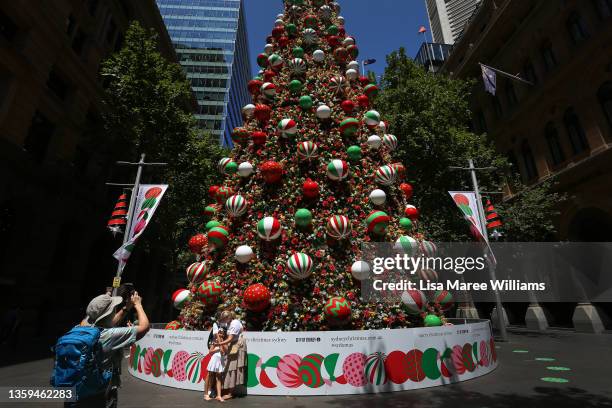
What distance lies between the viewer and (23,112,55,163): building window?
60.4ft

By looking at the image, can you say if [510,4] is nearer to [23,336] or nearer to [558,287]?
[558,287]

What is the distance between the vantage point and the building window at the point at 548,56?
23516 millimetres

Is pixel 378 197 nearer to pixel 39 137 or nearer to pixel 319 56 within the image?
pixel 319 56

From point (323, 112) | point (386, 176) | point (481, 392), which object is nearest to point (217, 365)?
point (481, 392)

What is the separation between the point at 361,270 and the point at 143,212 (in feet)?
33.7

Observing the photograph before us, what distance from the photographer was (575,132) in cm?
2128

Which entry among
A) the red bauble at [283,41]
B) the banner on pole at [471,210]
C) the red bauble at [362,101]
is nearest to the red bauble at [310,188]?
the red bauble at [362,101]

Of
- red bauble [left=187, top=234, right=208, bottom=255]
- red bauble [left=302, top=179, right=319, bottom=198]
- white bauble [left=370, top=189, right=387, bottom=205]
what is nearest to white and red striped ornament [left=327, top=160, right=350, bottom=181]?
red bauble [left=302, top=179, right=319, bottom=198]

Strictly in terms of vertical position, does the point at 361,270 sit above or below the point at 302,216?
below

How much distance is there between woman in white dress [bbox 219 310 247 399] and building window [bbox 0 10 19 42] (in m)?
21.1

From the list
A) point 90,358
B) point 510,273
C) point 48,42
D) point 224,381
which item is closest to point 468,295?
point 510,273

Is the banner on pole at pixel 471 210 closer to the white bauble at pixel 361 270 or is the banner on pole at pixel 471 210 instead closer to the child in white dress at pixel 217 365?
the white bauble at pixel 361 270

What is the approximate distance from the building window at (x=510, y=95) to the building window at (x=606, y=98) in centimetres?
833

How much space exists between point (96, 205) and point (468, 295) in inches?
1177
